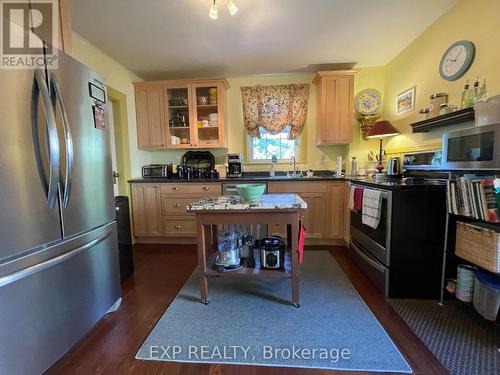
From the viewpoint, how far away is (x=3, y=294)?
0.93 meters

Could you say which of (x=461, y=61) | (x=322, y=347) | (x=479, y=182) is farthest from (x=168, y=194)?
(x=461, y=61)

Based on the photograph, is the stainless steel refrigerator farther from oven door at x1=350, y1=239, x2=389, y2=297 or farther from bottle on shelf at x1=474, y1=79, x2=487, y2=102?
bottle on shelf at x1=474, y1=79, x2=487, y2=102

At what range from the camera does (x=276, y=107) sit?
3379mm

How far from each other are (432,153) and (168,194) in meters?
3.08

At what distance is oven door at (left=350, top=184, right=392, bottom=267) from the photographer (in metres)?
1.79

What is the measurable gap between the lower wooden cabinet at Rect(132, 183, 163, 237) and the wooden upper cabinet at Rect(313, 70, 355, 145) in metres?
2.50

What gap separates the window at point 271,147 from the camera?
354cm

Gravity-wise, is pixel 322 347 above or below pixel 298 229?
below

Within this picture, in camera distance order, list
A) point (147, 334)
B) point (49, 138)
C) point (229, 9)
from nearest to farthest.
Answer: point (49, 138) < point (147, 334) < point (229, 9)

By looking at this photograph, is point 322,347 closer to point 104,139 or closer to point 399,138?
point 104,139

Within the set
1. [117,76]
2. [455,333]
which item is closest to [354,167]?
[455,333]

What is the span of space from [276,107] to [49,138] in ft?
9.37

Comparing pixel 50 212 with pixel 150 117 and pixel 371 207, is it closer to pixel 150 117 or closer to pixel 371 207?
pixel 371 207

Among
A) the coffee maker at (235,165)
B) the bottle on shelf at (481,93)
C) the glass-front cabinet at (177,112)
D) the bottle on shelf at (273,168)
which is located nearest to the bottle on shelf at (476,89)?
the bottle on shelf at (481,93)
